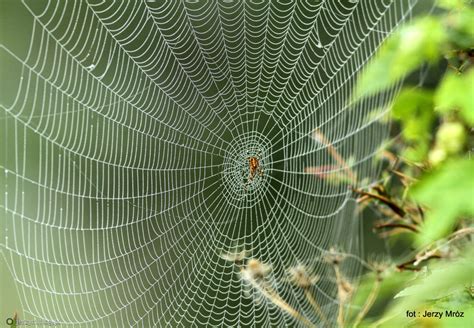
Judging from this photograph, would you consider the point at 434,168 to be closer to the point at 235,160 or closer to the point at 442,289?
the point at 442,289

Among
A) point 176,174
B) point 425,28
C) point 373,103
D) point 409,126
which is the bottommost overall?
point 176,174

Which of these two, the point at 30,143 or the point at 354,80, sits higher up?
the point at 354,80

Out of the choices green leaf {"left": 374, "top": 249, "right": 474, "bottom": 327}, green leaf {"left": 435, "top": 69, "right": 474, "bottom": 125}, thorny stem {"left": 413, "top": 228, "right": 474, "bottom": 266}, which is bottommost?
green leaf {"left": 374, "top": 249, "right": 474, "bottom": 327}

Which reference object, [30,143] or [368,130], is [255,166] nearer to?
[368,130]

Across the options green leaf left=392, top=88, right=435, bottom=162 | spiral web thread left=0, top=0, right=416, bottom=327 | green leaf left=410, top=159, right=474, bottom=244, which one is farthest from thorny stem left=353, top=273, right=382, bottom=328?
spiral web thread left=0, top=0, right=416, bottom=327

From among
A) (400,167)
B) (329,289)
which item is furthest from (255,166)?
(400,167)

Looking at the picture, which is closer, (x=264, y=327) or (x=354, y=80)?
(x=354, y=80)

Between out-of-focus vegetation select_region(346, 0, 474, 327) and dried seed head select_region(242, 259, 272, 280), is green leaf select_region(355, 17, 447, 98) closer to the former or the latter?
out-of-focus vegetation select_region(346, 0, 474, 327)
